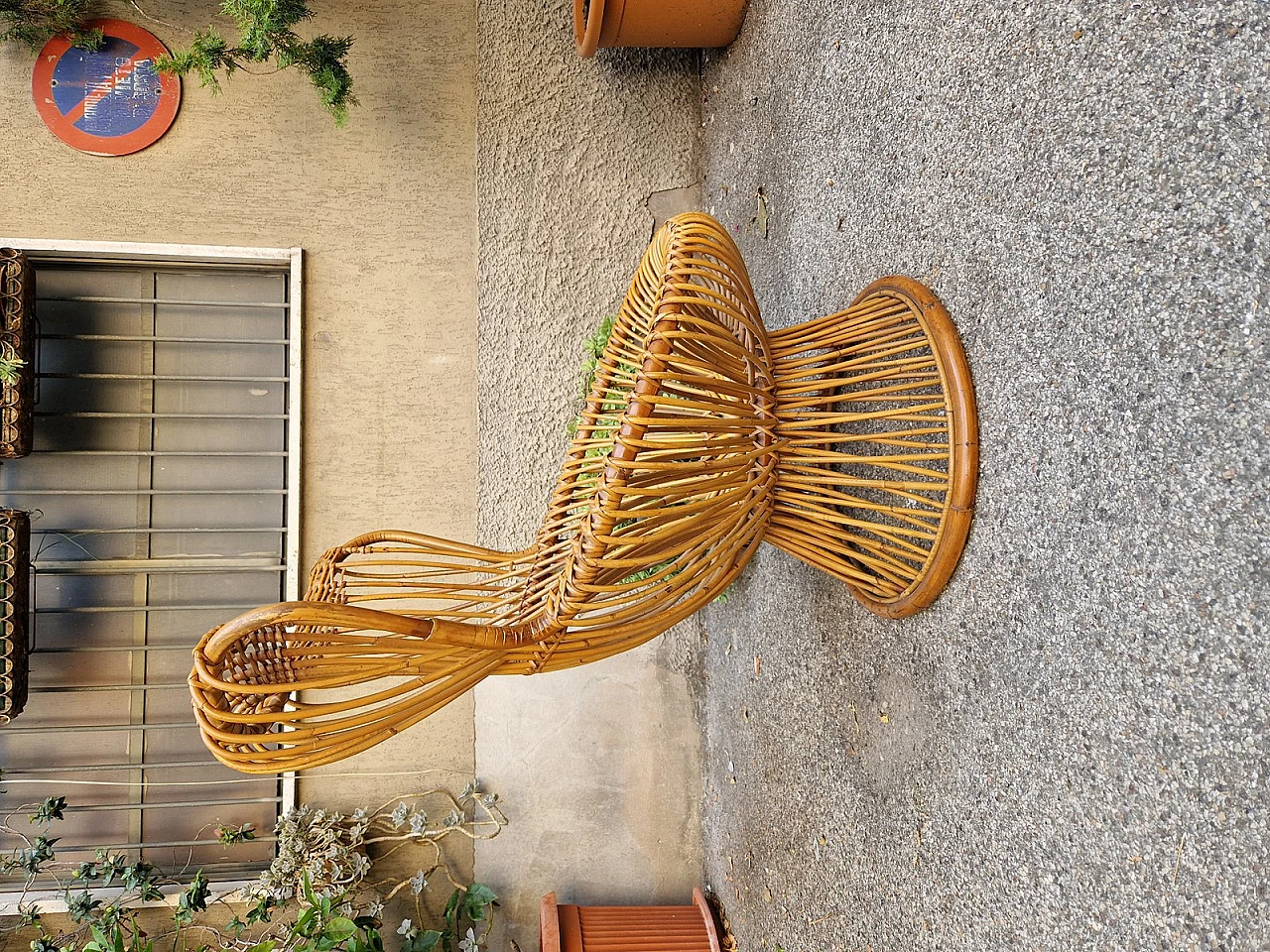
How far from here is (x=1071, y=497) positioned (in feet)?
3.15

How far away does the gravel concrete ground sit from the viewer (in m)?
0.75

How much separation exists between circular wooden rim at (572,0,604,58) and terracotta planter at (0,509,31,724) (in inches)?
78.4

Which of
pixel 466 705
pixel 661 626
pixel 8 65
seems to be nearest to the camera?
pixel 661 626

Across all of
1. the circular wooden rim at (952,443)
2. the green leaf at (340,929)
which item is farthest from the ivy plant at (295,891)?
the circular wooden rim at (952,443)

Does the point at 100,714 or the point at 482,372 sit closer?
the point at 100,714

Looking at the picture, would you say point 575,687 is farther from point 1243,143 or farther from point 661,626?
point 1243,143

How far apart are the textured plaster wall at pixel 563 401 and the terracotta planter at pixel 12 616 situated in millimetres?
1184

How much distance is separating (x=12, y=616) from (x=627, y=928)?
1791 millimetres

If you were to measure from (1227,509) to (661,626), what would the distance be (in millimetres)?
829

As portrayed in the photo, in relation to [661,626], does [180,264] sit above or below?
above

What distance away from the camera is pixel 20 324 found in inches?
84.0

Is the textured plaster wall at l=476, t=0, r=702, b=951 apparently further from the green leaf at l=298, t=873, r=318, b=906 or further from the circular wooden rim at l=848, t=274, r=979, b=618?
the circular wooden rim at l=848, t=274, r=979, b=618

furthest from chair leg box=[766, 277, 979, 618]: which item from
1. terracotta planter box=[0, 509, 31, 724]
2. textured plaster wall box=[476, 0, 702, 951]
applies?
terracotta planter box=[0, 509, 31, 724]

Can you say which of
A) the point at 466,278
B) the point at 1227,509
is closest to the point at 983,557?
the point at 1227,509
